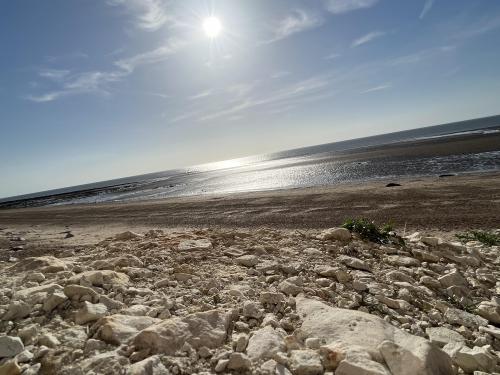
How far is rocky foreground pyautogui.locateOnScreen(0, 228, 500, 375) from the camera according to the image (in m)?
2.88

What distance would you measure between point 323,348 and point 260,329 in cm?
82

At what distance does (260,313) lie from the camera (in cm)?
392

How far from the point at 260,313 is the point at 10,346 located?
110 inches

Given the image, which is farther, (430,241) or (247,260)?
(430,241)

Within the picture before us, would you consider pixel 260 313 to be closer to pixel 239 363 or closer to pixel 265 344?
pixel 265 344

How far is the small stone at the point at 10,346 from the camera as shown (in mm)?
2957

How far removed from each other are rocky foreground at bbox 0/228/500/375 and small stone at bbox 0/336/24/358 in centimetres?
1

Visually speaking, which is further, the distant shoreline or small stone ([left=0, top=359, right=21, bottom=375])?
the distant shoreline

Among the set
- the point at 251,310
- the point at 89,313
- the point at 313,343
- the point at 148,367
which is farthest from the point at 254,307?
the point at 89,313

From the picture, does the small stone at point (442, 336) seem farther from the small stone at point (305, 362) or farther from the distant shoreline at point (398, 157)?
the distant shoreline at point (398, 157)

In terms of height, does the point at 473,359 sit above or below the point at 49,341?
below

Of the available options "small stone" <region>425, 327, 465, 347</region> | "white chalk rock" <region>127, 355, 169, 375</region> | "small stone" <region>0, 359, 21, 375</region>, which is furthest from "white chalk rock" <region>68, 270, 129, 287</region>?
"small stone" <region>425, 327, 465, 347</region>

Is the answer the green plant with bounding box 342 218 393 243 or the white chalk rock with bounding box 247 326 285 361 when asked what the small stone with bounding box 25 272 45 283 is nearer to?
the white chalk rock with bounding box 247 326 285 361

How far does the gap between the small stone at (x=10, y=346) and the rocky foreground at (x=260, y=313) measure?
11 millimetres
